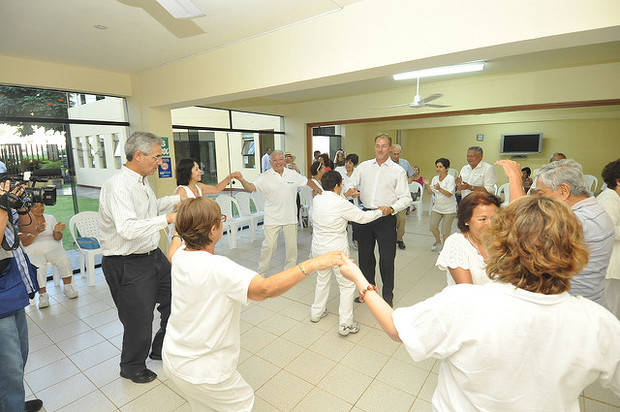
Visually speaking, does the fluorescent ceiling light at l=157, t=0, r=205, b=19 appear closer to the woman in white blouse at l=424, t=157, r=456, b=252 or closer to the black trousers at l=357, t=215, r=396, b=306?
the black trousers at l=357, t=215, r=396, b=306

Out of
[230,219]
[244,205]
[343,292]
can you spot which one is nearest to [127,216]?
[343,292]

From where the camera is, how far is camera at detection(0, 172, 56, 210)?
1.52 m

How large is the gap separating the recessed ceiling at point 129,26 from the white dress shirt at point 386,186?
1.59 m

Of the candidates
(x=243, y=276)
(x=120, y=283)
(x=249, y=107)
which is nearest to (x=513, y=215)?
(x=243, y=276)

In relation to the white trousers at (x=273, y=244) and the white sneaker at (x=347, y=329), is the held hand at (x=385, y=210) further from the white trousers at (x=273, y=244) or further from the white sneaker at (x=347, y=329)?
the white trousers at (x=273, y=244)

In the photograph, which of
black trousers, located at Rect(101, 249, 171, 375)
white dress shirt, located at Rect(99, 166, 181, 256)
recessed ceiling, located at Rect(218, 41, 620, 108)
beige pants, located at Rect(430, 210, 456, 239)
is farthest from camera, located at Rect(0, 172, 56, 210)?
beige pants, located at Rect(430, 210, 456, 239)

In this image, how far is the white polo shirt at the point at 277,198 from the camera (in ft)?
13.7

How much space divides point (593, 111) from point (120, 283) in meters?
12.5

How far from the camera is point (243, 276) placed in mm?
1262

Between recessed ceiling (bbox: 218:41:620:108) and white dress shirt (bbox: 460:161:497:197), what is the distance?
5.13ft

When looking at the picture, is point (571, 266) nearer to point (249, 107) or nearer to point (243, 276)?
point (243, 276)

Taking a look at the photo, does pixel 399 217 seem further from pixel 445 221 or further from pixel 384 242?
pixel 384 242

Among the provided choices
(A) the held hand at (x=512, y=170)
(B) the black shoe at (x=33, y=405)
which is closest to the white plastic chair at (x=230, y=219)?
(B) the black shoe at (x=33, y=405)

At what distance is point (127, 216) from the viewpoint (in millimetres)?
2078
